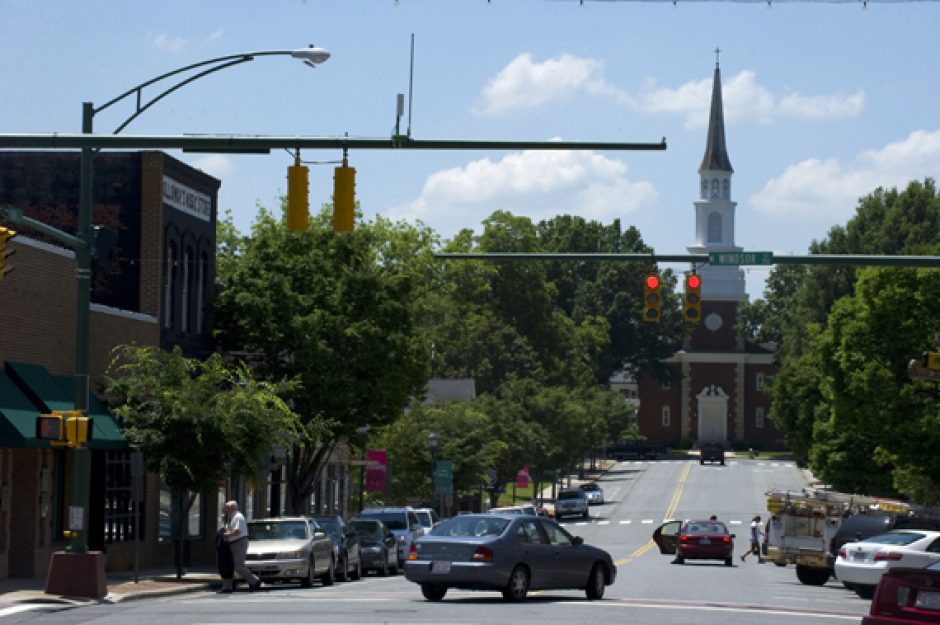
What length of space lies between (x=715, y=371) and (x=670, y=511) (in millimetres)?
56086

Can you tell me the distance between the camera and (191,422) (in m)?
32.4

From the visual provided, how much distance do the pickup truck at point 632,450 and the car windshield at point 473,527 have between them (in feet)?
361

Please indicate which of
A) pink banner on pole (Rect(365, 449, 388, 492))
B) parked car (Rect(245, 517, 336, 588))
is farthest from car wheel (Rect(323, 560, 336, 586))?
pink banner on pole (Rect(365, 449, 388, 492))

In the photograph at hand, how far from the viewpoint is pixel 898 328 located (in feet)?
159

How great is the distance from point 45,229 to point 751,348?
125 metres

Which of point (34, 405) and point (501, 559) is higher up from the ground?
point (34, 405)

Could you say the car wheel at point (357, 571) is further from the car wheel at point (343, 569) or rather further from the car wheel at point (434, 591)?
the car wheel at point (434, 591)

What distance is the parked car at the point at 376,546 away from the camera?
1510 inches

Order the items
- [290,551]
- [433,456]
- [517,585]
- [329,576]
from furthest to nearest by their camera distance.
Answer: [433,456] → [329,576] → [290,551] → [517,585]

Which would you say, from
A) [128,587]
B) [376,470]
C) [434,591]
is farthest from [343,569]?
[376,470]

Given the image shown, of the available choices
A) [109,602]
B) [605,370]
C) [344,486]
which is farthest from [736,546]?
[605,370]

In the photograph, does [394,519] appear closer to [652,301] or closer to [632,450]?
[652,301]

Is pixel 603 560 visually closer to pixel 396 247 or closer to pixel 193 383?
pixel 193 383

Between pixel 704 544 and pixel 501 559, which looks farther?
pixel 704 544
